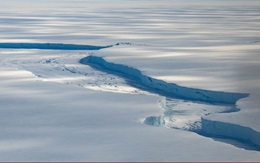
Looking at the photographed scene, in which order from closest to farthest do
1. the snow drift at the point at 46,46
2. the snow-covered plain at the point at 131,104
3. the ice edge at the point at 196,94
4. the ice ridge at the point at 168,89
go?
the snow-covered plain at the point at 131,104, the ice edge at the point at 196,94, the ice ridge at the point at 168,89, the snow drift at the point at 46,46

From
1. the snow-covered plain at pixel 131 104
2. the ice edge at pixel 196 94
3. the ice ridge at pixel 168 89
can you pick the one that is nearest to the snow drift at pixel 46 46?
the snow-covered plain at pixel 131 104

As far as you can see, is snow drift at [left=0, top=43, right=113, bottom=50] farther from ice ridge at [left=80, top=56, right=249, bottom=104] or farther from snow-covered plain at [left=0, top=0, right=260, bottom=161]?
ice ridge at [left=80, top=56, right=249, bottom=104]

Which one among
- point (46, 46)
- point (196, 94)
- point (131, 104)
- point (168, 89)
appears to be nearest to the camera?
point (131, 104)

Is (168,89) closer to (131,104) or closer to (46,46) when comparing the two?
(131,104)

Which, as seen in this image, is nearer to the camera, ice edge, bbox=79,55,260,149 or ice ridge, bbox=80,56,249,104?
ice edge, bbox=79,55,260,149

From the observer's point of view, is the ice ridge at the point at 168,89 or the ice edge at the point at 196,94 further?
the ice ridge at the point at 168,89

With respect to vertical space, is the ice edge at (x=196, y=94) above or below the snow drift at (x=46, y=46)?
below

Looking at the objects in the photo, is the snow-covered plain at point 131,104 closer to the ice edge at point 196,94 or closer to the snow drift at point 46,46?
the ice edge at point 196,94

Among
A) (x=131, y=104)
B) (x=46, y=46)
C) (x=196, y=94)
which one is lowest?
(x=131, y=104)

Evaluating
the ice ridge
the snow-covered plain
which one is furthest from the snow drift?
the ice ridge

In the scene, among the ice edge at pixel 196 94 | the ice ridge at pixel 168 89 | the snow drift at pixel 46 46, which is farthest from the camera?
the snow drift at pixel 46 46

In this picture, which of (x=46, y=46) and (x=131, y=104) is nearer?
(x=131, y=104)

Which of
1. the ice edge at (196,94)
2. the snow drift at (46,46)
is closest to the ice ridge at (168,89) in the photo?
the ice edge at (196,94)

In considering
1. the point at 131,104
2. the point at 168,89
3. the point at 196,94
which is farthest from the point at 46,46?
the point at 131,104
